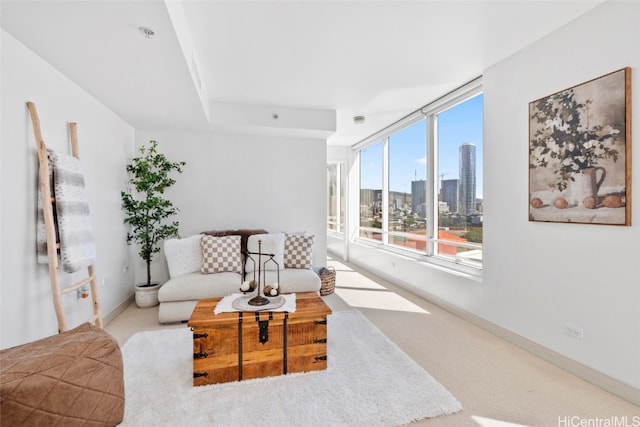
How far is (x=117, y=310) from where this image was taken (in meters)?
3.62

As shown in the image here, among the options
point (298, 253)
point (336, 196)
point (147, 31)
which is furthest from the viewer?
point (336, 196)

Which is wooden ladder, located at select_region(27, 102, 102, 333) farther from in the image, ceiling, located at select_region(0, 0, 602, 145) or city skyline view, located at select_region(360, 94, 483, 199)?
city skyline view, located at select_region(360, 94, 483, 199)

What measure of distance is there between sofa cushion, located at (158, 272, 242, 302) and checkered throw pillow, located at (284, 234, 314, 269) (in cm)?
75

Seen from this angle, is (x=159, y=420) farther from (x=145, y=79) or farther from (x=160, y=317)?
(x=145, y=79)

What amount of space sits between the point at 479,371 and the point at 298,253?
240 centimetres

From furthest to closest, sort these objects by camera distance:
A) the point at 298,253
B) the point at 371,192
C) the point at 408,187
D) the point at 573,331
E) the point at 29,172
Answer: the point at 371,192 < the point at 408,187 < the point at 298,253 < the point at 573,331 < the point at 29,172

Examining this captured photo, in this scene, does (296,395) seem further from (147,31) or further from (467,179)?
(467,179)

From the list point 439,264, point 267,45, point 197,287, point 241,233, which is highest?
point 267,45

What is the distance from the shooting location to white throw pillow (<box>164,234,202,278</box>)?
3.61m

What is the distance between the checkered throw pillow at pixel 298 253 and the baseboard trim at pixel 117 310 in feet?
6.74

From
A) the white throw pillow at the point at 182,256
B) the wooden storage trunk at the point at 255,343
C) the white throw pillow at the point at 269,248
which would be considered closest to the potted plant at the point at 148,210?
the white throw pillow at the point at 182,256

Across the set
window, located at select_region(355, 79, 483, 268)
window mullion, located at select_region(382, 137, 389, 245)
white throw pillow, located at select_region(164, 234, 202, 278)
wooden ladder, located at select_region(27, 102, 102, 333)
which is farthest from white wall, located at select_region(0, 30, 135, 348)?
window mullion, located at select_region(382, 137, 389, 245)

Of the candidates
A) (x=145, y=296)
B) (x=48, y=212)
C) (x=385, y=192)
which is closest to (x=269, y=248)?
(x=145, y=296)

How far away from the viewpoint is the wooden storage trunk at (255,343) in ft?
7.01
